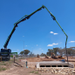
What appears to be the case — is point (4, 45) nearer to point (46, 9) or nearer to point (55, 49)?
point (46, 9)

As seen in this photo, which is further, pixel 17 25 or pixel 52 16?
pixel 17 25

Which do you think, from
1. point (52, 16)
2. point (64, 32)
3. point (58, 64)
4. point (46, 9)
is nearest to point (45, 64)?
point (58, 64)

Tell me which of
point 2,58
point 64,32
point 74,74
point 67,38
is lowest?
point 74,74

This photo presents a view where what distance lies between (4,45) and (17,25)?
23.4 ft

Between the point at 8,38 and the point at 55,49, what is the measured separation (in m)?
69.8

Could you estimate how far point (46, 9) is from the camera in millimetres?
21828

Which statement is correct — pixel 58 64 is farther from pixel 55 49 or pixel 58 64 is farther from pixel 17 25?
pixel 55 49

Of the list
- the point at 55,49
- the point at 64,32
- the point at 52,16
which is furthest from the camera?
the point at 55,49

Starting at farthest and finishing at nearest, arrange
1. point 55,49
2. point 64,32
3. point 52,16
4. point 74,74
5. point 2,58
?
point 55,49, point 64,32, point 52,16, point 2,58, point 74,74

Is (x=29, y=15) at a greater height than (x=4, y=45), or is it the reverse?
(x=29, y=15)

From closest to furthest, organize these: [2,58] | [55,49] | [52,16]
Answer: [2,58] → [52,16] → [55,49]

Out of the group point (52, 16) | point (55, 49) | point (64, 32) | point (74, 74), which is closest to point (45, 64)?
point (74, 74)

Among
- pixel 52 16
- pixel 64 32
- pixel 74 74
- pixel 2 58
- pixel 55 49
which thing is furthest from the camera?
Result: pixel 55 49

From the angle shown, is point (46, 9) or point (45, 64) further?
point (46, 9)
